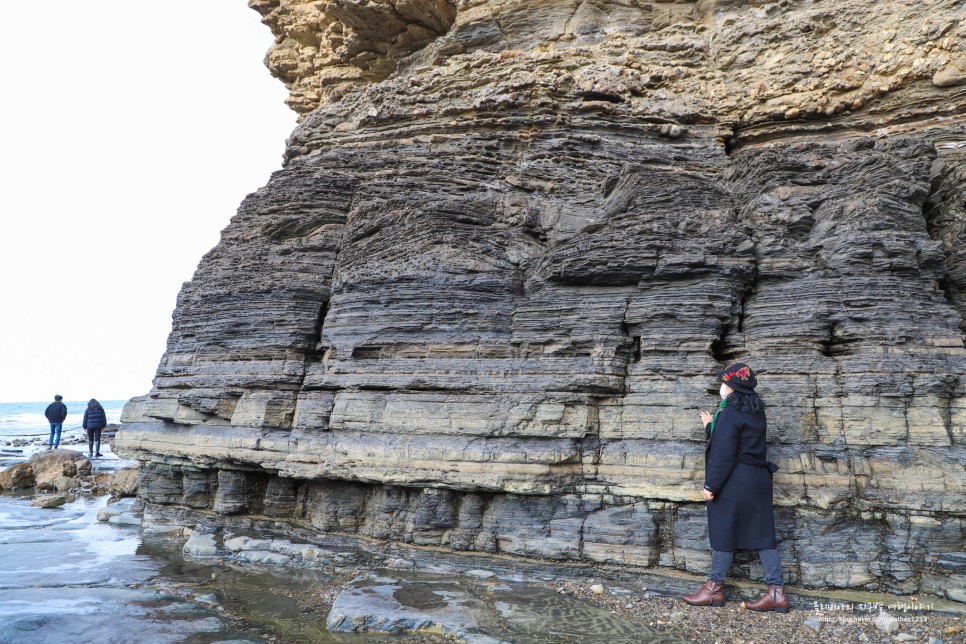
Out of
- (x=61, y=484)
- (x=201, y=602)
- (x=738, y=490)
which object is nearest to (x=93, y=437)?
(x=61, y=484)

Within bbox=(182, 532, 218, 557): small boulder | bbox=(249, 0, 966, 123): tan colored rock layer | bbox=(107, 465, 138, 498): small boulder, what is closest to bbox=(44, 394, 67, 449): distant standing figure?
bbox=(107, 465, 138, 498): small boulder

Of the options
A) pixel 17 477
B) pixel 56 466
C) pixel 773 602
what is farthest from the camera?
pixel 56 466

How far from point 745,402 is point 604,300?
2548mm

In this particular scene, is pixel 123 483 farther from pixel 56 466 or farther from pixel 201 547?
pixel 201 547

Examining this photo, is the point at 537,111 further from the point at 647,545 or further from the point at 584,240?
the point at 647,545

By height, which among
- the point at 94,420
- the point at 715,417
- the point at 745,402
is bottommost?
the point at 94,420

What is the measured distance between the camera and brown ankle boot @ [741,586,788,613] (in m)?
6.37

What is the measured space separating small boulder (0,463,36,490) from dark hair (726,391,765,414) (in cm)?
1745

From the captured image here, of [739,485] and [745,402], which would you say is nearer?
[739,485]

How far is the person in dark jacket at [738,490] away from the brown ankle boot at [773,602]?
1 centimetres

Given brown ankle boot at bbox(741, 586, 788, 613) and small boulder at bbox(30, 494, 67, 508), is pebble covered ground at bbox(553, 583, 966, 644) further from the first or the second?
small boulder at bbox(30, 494, 67, 508)

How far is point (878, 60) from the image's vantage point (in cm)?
1059

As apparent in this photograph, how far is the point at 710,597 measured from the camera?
6566mm

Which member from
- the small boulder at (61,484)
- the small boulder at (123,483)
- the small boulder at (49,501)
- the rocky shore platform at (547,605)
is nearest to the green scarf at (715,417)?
the rocky shore platform at (547,605)
